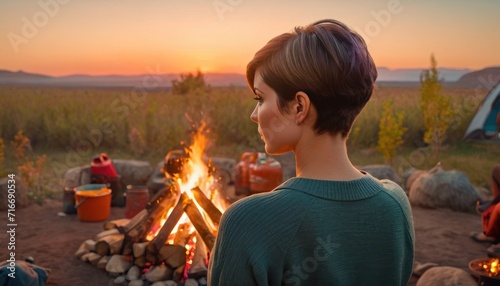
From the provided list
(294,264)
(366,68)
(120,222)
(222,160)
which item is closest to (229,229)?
(294,264)

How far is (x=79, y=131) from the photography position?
15.1 m

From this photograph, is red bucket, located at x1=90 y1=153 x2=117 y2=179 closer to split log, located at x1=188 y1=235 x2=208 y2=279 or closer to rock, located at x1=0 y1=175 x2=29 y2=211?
rock, located at x1=0 y1=175 x2=29 y2=211

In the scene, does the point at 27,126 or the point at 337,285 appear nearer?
the point at 337,285

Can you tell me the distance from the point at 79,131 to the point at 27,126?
1853mm

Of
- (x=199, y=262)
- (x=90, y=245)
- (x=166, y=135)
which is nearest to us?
(x=199, y=262)

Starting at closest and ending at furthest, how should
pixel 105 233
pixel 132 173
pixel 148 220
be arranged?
pixel 148 220
pixel 105 233
pixel 132 173

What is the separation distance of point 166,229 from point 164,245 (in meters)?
0.17

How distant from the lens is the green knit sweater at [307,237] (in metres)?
1.34

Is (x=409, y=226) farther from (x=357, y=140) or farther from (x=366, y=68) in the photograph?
(x=357, y=140)

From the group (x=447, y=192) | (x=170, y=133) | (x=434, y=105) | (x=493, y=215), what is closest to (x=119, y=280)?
(x=493, y=215)

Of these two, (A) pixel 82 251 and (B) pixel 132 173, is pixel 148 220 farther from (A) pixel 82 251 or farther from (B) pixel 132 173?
(B) pixel 132 173

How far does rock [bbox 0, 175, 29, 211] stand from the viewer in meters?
7.79

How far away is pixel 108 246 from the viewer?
5.67m

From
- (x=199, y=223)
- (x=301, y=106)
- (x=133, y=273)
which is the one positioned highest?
(x=301, y=106)
